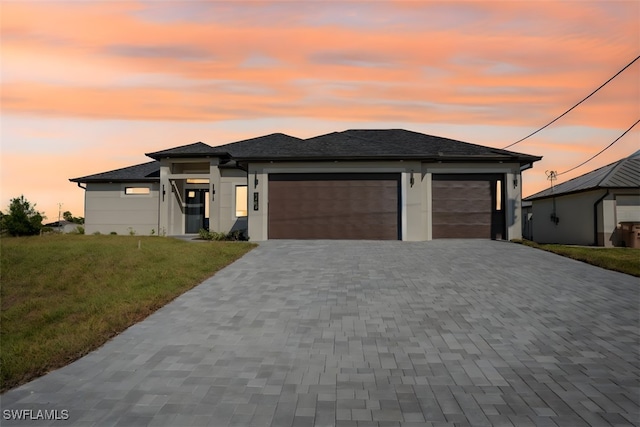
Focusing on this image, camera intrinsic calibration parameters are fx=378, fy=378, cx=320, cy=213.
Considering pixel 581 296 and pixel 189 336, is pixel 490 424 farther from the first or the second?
pixel 581 296

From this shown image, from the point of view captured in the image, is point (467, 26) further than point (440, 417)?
Yes

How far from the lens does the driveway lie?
372 centimetres

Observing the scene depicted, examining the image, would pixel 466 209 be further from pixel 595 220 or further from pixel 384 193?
pixel 595 220

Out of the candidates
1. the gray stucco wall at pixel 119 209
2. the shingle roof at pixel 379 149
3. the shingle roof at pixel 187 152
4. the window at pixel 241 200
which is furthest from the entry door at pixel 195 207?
the shingle roof at pixel 379 149

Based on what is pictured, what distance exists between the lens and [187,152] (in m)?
20.1

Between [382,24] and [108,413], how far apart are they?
11.1m

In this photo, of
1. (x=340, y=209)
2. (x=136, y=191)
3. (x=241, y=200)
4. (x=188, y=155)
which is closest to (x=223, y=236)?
(x=241, y=200)

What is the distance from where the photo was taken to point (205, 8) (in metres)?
9.33

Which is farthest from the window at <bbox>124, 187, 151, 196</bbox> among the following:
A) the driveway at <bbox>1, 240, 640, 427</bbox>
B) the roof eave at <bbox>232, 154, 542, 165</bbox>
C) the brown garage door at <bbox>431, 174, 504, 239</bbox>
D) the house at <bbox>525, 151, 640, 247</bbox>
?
the house at <bbox>525, 151, 640, 247</bbox>

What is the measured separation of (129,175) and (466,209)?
19.2 metres

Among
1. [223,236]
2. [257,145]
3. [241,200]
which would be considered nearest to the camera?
[223,236]

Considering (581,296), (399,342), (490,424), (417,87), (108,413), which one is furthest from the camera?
(417,87)

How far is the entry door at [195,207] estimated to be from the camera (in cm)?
2220

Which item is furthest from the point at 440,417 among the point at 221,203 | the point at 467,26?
the point at 221,203
